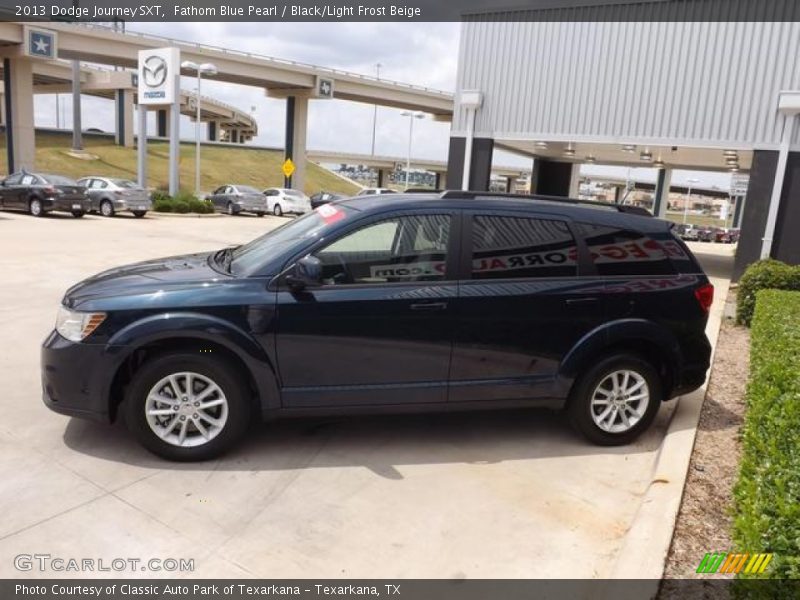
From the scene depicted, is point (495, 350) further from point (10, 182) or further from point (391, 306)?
point (10, 182)

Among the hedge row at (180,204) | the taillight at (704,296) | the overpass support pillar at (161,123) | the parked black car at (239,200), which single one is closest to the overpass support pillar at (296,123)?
the parked black car at (239,200)

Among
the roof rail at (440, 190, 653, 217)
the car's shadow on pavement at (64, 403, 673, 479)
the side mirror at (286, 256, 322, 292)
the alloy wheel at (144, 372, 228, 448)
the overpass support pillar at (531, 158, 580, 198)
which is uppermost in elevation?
the overpass support pillar at (531, 158, 580, 198)

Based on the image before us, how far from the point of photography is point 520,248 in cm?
460

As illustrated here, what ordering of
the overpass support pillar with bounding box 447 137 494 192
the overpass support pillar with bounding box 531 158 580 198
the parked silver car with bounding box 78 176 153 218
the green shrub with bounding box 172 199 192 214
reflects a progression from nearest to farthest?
the overpass support pillar with bounding box 447 137 494 192 < the parked silver car with bounding box 78 176 153 218 < the green shrub with bounding box 172 199 192 214 < the overpass support pillar with bounding box 531 158 580 198

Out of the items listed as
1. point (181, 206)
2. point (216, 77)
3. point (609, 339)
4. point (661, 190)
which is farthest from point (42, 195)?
point (661, 190)

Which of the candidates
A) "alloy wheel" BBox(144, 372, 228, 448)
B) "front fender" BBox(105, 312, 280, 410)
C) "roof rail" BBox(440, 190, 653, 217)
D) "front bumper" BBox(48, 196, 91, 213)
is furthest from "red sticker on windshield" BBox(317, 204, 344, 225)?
"front bumper" BBox(48, 196, 91, 213)

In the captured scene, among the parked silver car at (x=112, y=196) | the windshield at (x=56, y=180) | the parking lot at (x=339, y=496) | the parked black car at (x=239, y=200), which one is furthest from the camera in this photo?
the parked black car at (x=239, y=200)

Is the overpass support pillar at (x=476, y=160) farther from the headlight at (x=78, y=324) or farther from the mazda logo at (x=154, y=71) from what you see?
the mazda logo at (x=154, y=71)

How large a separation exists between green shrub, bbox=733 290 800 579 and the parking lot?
0.88 meters

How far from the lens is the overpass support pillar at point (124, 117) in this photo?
2721 inches

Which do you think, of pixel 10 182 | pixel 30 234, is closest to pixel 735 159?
pixel 30 234

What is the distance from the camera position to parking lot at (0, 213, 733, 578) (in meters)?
3.27

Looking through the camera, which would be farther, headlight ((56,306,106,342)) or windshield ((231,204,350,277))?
windshield ((231,204,350,277))

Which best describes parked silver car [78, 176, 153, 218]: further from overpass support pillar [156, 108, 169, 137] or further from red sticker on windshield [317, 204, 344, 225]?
overpass support pillar [156, 108, 169, 137]
